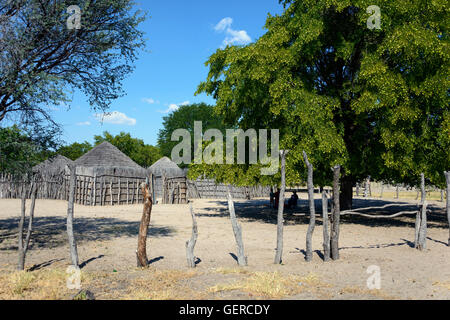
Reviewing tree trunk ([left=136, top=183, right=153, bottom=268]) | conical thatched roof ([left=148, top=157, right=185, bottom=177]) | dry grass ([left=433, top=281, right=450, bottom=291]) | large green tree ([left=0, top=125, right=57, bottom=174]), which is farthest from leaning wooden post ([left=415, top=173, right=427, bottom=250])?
conical thatched roof ([left=148, top=157, right=185, bottom=177])

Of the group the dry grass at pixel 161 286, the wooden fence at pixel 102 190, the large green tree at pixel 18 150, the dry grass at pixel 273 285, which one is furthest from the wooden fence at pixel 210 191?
the dry grass at pixel 273 285

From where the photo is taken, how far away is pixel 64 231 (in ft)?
47.1

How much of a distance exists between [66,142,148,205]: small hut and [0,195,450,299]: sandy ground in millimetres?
8405

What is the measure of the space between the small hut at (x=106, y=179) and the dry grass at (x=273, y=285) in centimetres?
2105

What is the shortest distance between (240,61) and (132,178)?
1463 cm

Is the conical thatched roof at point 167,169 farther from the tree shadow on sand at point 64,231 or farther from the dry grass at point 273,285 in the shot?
the dry grass at point 273,285

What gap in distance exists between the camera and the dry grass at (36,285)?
6211mm

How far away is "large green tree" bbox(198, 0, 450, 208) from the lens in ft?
46.4

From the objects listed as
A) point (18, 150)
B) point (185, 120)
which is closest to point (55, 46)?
point (18, 150)

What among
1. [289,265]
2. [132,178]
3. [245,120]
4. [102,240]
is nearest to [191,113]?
[132,178]

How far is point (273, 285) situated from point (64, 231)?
10435 millimetres

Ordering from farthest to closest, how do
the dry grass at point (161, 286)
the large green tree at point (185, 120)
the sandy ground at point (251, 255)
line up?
the large green tree at point (185, 120)
the sandy ground at point (251, 255)
the dry grass at point (161, 286)
